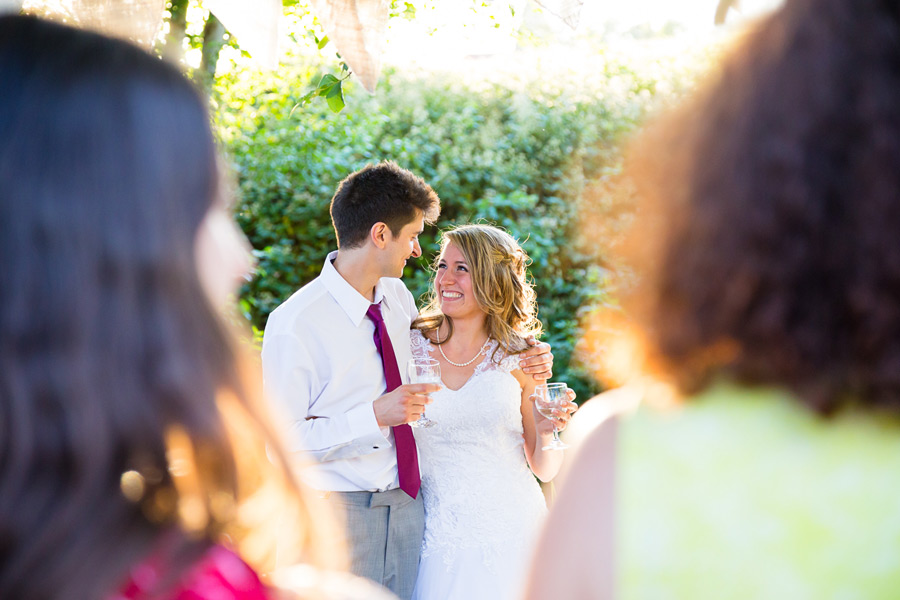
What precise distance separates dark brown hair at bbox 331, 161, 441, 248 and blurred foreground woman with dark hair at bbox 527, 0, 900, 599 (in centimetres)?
272

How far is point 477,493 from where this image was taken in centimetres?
345

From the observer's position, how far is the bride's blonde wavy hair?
3693 mm

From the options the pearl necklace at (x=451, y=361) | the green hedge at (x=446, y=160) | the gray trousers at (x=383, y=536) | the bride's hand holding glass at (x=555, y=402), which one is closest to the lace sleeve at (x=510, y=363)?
the pearl necklace at (x=451, y=361)

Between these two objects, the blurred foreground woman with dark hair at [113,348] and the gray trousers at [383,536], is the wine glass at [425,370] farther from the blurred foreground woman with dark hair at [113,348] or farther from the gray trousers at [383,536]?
the blurred foreground woman with dark hair at [113,348]

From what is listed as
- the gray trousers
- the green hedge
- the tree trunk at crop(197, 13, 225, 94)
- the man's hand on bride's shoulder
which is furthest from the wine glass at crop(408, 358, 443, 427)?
the green hedge

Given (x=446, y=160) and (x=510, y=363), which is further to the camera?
(x=446, y=160)

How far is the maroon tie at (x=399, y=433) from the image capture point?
327 centimetres

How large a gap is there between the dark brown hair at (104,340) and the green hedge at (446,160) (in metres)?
4.84

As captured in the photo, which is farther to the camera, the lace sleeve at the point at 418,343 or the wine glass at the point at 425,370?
the lace sleeve at the point at 418,343

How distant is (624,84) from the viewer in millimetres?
7676

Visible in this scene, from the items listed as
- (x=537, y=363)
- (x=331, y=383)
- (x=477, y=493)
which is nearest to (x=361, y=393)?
(x=331, y=383)

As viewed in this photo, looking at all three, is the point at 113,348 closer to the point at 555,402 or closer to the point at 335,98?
the point at 335,98

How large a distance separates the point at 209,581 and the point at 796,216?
72 cm

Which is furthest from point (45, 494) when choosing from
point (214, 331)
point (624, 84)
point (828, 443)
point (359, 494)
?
point (624, 84)
